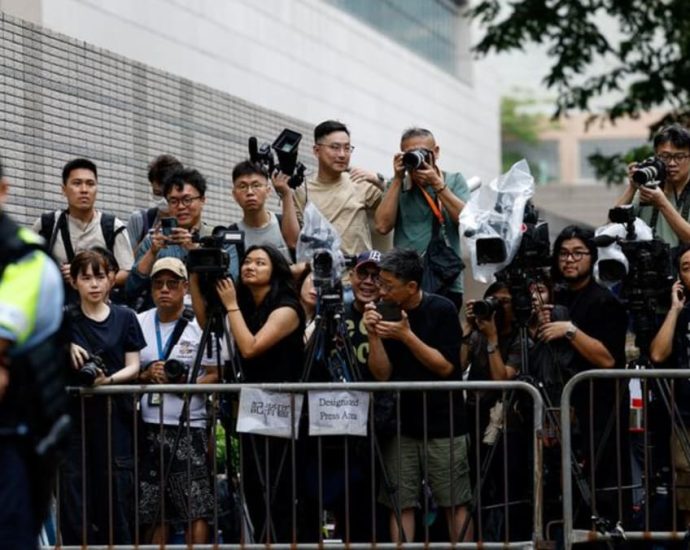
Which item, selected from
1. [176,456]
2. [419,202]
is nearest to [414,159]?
[419,202]

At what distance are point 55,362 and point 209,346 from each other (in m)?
3.53

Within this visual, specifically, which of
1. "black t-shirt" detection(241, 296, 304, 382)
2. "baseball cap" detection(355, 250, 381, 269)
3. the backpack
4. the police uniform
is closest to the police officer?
the police uniform

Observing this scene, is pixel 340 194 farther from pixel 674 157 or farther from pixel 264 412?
pixel 264 412

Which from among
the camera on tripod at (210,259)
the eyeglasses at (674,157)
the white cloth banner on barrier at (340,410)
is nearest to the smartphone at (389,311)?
the white cloth banner on barrier at (340,410)

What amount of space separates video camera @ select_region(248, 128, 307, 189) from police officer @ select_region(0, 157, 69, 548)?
4608 mm

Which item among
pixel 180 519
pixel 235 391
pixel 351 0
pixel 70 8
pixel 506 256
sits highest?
pixel 351 0

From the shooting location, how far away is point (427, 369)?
33.3 feet

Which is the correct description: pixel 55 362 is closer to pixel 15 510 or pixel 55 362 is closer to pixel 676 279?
pixel 15 510

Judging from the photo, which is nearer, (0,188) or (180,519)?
(0,188)

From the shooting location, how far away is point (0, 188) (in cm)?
660

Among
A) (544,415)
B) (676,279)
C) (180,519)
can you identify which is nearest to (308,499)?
(180,519)

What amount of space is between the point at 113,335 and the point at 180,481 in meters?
0.91

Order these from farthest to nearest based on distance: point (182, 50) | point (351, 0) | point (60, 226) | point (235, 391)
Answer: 1. point (351, 0)
2. point (182, 50)
3. point (60, 226)
4. point (235, 391)

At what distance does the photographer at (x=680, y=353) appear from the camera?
32.6 ft
